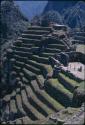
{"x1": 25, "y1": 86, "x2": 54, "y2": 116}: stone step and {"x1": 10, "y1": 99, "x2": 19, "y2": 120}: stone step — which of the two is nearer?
{"x1": 25, "y1": 86, "x2": 54, "y2": 116}: stone step

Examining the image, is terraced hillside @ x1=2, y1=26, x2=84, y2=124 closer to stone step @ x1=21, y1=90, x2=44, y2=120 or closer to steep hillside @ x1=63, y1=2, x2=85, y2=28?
stone step @ x1=21, y1=90, x2=44, y2=120

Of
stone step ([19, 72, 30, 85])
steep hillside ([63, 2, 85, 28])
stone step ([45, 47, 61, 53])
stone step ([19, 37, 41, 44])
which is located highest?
steep hillside ([63, 2, 85, 28])

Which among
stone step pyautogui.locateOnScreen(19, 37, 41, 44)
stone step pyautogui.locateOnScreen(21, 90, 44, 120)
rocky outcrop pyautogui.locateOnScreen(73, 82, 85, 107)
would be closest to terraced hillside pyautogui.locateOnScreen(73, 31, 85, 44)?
stone step pyautogui.locateOnScreen(19, 37, 41, 44)

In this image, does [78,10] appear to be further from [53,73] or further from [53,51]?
[53,73]

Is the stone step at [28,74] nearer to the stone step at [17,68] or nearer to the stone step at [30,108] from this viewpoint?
the stone step at [17,68]

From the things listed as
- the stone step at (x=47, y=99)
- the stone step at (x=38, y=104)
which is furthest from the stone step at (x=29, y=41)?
the stone step at (x=38, y=104)

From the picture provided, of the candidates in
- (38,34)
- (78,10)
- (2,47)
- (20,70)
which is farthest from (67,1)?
(20,70)

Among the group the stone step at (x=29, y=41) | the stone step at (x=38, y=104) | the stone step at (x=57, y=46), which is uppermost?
the stone step at (x=29, y=41)

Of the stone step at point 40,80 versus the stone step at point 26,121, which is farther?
the stone step at point 40,80
